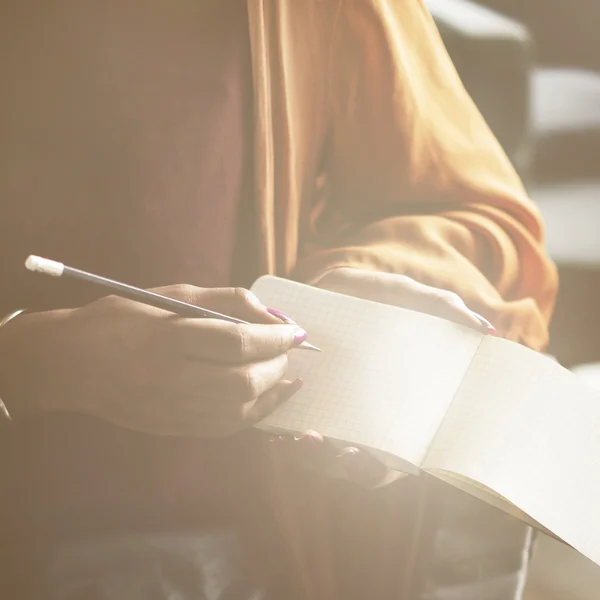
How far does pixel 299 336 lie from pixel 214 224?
0.43 ft

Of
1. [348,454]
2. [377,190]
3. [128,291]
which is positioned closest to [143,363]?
[128,291]

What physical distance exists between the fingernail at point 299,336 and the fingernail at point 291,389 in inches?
1.3

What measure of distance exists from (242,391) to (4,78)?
0.32 metres

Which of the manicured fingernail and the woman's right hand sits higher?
the woman's right hand

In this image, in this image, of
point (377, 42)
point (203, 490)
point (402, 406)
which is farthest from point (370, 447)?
point (377, 42)

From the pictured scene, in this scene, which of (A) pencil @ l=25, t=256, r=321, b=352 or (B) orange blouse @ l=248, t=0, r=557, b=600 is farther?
(B) orange blouse @ l=248, t=0, r=557, b=600

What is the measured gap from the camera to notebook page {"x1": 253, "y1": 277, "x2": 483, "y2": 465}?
0.62 m

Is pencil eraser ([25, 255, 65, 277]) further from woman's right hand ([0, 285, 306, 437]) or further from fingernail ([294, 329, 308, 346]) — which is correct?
fingernail ([294, 329, 308, 346])

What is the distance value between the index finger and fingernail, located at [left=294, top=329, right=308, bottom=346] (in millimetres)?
16

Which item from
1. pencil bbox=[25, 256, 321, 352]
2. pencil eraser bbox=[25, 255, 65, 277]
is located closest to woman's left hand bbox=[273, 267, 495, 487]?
pencil bbox=[25, 256, 321, 352]

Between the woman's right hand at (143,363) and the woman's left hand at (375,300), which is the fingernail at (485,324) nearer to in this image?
the woman's left hand at (375,300)

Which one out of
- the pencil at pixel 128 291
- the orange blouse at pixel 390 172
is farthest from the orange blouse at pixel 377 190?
the pencil at pixel 128 291

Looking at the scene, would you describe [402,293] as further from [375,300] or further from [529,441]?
[529,441]

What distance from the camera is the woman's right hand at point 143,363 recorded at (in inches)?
24.0
